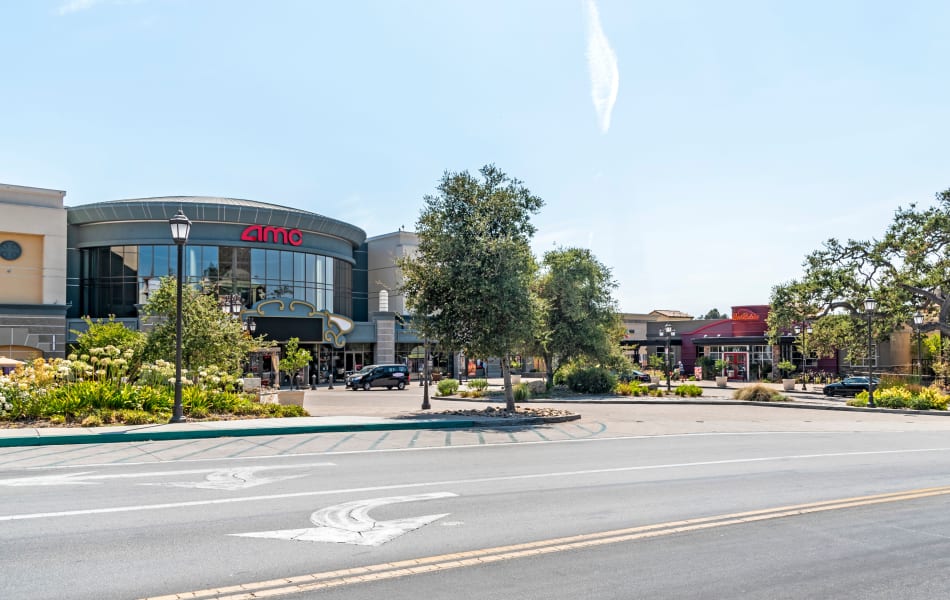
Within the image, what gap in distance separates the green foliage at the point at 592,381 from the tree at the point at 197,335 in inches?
749

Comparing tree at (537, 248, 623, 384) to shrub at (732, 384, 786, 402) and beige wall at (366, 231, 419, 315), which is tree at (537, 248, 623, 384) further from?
beige wall at (366, 231, 419, 315)

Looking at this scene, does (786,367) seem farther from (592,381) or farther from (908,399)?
(908,399)

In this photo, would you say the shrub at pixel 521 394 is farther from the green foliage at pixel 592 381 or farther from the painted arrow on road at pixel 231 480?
the painted arrow on road at pixel 231 480

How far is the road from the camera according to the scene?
5.58 m

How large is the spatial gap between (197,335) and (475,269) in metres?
9.16

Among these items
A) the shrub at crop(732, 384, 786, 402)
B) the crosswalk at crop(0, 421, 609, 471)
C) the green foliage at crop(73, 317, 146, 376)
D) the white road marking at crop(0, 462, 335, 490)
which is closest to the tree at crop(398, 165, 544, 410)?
the crosswalk at crop(0, 421, 609, 471)

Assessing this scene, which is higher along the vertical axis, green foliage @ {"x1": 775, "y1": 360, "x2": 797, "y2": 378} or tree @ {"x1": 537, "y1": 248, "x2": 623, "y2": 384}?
tree @ {"x1": 537, "y1": 248, "x2": 623, "y2": 384}

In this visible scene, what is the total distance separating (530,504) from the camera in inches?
336

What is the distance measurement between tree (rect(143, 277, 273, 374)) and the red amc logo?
83.7ft

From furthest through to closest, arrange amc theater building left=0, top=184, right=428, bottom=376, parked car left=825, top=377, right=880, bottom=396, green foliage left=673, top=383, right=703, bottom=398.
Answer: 1. amc theater building left=0, top=184, right=428, bottom=376
2. parked car left=825, top=377, right=880, bottom=396
3. green foliage left=673, top=383, right=703, bottom=398

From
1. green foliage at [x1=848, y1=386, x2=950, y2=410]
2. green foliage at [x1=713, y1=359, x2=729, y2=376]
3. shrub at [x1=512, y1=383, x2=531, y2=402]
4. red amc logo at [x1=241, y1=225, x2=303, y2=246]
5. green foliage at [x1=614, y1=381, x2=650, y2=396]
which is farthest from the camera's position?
green foliage at [x1=713, y1=359, x2=729, y2=376]

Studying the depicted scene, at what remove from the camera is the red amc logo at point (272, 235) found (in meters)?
49.3

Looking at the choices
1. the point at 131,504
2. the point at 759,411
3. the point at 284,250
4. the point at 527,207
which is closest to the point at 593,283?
the point at 759,411

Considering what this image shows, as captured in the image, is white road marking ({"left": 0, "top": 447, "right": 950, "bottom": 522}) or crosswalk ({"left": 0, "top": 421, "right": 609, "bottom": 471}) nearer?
white road marking ({"left": 0, "top": 447, "right": 950, "bottom": 522})
